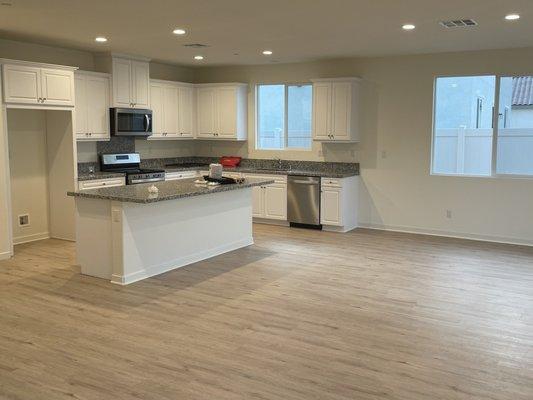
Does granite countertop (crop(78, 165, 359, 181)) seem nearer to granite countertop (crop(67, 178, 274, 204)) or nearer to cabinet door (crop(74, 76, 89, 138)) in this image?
cabinet door (crop(74, 76, 89, 138))

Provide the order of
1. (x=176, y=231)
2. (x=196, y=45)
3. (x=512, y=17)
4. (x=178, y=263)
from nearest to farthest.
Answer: (x=512, y=17)
(x=176, y=231)
(x=178, y=263)
(x=196, y=45)

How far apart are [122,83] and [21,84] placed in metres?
1.84

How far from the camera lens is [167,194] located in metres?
5.68

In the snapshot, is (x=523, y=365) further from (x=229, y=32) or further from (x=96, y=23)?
(x=96, y=23)

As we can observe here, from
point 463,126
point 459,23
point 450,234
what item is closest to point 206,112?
point 463,126

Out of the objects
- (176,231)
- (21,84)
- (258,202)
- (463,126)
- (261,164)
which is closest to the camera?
(176,231)

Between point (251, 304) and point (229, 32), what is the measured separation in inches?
128

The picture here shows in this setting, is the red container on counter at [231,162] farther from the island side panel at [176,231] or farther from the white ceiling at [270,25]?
the island side panel at [176,231]

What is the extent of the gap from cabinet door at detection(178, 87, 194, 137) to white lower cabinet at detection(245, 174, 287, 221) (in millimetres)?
1703

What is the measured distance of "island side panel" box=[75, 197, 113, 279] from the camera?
5.63m

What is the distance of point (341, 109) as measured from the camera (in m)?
8.48

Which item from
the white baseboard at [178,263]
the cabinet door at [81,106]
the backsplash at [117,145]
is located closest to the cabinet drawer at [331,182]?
the white baseboard at [178,263]

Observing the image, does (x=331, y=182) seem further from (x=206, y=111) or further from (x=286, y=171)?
(x=206, y=111)

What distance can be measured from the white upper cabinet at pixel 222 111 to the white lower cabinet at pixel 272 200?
115 centimetres
